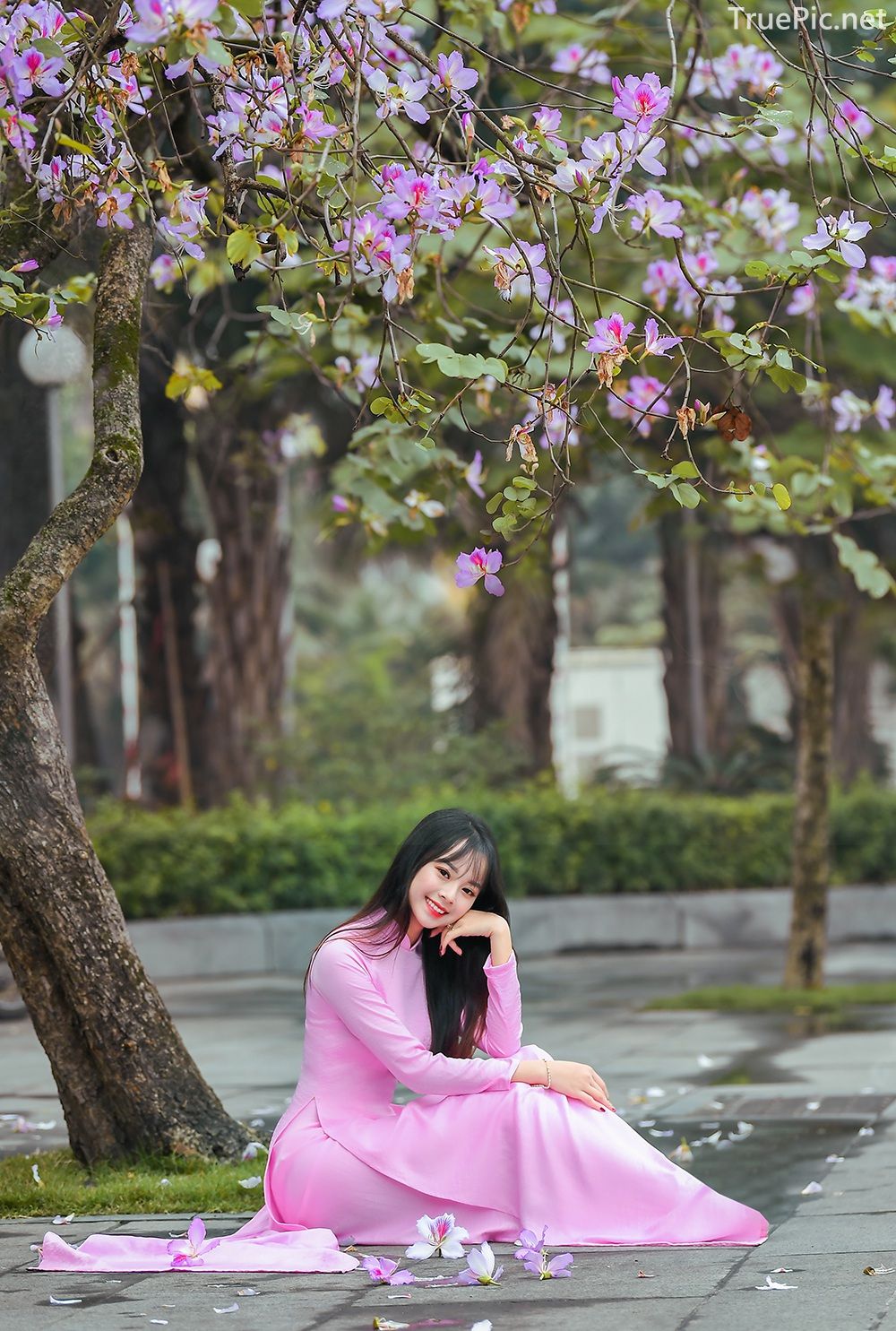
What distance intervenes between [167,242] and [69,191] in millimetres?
529

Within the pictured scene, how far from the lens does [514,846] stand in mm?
15523

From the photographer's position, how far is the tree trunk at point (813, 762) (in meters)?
10.5

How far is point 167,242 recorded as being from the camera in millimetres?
5902

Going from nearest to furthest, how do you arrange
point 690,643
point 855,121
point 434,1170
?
point 434,1170 → point 855,121 → point 690,643

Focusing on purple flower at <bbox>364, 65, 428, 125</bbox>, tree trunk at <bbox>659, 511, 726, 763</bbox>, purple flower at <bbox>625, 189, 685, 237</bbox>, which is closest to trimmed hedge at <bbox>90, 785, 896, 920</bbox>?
tree trunk at <bbox>659, 511, 726, 763</bbox>

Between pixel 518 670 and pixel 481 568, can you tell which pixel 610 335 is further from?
pixel 518 670

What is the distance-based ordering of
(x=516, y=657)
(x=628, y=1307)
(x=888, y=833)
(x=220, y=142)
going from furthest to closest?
(x=516, y=657) < (x=888, y=833) < (x=220, y=142) < (x=628, y=1307)


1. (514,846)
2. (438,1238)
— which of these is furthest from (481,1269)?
(514,846)

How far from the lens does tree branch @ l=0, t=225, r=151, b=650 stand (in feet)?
17.6

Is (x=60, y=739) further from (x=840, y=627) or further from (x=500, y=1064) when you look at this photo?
(x=840, y=627)

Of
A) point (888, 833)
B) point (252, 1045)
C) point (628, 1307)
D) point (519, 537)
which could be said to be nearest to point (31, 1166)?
point (628, 1307)

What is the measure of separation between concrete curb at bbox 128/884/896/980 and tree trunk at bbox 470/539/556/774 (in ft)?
8.12

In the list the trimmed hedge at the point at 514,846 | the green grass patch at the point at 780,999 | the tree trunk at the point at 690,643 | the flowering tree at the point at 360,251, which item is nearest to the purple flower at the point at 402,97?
the flowering tree at the point at 360,251

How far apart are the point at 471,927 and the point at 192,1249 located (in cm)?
106
